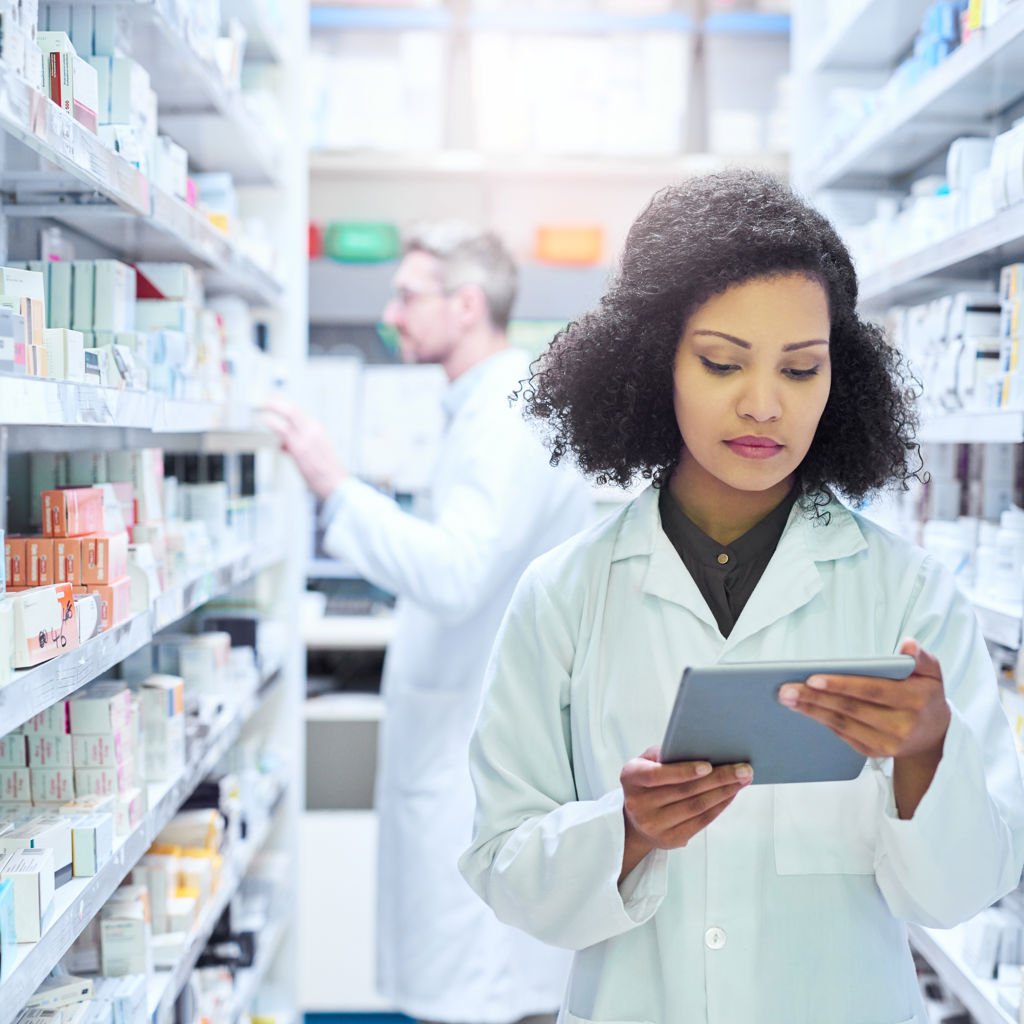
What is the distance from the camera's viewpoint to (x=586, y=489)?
8.65ft

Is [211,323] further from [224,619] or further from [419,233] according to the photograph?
[419,233]

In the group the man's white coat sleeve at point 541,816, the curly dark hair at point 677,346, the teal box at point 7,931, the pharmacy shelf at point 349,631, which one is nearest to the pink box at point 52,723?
the teal box at point 7,931

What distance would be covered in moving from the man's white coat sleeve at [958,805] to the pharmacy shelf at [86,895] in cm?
83

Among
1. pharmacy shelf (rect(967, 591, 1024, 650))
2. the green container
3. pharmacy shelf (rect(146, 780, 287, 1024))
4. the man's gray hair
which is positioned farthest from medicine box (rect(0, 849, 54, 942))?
the green container

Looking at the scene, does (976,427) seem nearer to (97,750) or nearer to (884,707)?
(884,707)

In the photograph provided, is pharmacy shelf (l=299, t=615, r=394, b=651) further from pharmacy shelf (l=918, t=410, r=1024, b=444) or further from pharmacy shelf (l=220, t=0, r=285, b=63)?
pharmacy shelf (l=918, t=410, r=1024, b=444)

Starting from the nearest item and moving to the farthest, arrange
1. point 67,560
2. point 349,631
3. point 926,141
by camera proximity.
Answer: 1. point 67,560
2. point 926,141
3. point 349,631

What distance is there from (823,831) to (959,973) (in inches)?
25.1

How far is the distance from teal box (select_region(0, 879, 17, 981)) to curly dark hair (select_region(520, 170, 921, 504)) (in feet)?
2.38

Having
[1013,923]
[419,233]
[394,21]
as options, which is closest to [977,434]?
[1013,923]

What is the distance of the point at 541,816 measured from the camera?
123cm

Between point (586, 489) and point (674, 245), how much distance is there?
54.8 inches

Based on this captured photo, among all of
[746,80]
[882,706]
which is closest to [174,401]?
[882,706]

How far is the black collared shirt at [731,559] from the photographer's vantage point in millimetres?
1317
